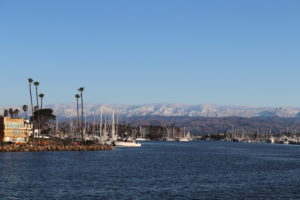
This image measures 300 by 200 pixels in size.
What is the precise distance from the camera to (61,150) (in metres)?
154

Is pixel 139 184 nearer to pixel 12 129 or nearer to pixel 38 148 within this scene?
pixel 38 148

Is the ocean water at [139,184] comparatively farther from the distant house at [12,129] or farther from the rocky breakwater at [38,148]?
the distant house at [12,129]

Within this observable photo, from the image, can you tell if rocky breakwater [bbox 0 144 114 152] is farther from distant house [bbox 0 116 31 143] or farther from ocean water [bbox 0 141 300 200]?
ocean water [bbox 0 141 300 200]

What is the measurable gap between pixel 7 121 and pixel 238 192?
103637mm

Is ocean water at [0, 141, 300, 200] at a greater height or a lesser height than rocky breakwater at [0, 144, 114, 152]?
lesser

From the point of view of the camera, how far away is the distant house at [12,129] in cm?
14775

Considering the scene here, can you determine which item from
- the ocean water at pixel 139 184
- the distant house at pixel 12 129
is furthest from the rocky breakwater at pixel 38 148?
the ocean water at pixel 139 184

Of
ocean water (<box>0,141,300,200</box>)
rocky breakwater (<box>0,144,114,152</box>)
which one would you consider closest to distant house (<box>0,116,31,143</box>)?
rocky breakwater (<box>0,144,114,152</box>)

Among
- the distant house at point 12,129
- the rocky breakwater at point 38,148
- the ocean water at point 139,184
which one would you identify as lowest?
the ocean water at point 139,184

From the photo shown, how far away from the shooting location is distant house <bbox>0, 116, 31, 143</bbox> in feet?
485

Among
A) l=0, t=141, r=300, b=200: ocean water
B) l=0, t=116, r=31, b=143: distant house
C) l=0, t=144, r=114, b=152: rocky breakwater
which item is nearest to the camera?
l=0, t=141, r=300, b=200: ocean water

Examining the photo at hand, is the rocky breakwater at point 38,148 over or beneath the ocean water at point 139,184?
over

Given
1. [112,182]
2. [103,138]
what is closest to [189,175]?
[112,182]

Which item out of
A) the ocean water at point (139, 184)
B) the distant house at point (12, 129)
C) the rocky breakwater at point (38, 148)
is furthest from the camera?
the distant house at point (12, 129)
